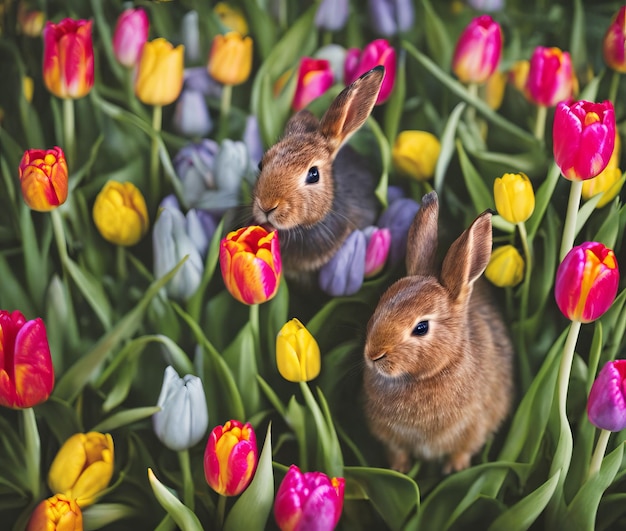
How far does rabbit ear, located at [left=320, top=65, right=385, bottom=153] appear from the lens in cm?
72

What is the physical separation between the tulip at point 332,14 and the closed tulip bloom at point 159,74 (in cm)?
15

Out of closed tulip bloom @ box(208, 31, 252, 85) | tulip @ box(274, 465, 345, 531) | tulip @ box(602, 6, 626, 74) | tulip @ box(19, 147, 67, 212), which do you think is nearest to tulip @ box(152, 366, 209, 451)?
tulip @ box(274, 465, 345, 531)

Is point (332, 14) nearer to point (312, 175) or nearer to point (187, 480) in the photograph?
point (312, 175)

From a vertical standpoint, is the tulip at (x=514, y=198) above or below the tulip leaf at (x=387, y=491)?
above

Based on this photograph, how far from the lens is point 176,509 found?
2.35 ft

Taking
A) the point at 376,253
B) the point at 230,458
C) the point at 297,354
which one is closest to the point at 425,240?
the point at 376,253

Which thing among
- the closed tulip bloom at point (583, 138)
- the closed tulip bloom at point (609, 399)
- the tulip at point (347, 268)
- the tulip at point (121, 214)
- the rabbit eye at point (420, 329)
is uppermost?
the closed tulip bloom at point (583, 138)

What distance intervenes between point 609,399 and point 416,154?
0.30 m

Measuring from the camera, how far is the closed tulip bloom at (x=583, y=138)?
2.27 feet

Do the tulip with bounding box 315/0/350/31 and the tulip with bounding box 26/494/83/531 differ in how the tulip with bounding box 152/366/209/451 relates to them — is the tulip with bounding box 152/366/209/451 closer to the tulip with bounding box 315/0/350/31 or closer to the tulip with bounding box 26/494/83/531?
the tulip with bounding box 26/494/83/531

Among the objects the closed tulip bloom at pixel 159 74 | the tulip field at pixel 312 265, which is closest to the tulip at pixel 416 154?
the tulip field at pixel 312 265

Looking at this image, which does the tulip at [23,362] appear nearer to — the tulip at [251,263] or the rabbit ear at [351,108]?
the tulip at [251,263]

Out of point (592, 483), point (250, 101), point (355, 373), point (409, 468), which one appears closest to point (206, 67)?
Answer: point (250, 101)

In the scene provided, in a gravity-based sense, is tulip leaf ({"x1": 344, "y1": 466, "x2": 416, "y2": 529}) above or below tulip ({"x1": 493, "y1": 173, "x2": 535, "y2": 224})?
below
